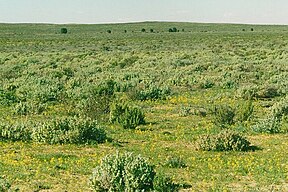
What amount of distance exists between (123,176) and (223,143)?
496cm

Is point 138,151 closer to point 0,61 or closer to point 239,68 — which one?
point 239,68

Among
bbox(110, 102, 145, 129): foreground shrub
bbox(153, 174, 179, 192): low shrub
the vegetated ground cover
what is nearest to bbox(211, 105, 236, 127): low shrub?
the vegetated ground cover

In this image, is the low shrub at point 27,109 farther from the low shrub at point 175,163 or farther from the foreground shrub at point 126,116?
the low shrub at point 175,163

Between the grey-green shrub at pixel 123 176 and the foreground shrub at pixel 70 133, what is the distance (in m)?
4.95

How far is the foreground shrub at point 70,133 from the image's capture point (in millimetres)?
14562

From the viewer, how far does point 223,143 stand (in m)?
13.6

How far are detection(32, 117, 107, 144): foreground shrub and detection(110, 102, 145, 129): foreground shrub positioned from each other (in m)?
2.07

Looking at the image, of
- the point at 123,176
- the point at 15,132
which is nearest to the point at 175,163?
the point at 123,176

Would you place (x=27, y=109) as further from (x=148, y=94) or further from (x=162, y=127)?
(x=148, y=94)

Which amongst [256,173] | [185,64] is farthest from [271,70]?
[256,173]

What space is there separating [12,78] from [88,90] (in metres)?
10.2

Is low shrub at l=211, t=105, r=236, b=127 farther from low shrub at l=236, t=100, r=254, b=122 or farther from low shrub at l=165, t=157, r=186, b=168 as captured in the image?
low shrub at l=165, t=157, r=186, b=168

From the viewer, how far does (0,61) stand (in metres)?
42.9

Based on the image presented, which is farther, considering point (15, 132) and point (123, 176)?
point (15, 132)
